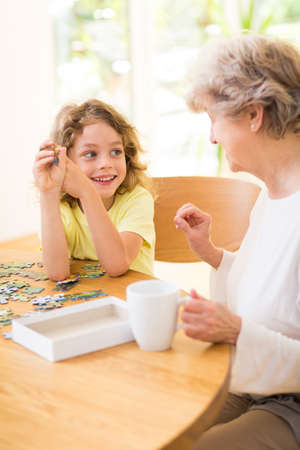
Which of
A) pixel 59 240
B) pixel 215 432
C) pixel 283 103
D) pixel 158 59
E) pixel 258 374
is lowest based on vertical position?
pixel 215 432

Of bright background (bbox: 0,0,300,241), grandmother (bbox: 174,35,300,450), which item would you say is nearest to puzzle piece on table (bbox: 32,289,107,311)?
grandmother (bbox: 174,35,300,450)

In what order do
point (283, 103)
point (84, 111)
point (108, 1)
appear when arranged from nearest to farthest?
point (283, 103)
point (84, 111)
point (108, 1)

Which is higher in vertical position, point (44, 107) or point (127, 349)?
point (44, 107)

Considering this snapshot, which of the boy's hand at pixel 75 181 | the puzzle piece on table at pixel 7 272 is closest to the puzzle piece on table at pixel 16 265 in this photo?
the puzzle piece on table at pixel 7 272

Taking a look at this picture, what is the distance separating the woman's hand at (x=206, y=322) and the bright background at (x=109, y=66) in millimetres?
2249

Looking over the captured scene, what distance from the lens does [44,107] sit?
13.9 ft

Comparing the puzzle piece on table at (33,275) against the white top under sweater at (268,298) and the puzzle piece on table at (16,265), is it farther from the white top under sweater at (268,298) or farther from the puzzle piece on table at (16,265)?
the white top under sweater at (268,298)

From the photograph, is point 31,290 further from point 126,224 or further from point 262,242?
point 262,242

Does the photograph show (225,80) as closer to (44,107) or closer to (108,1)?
(44,107)

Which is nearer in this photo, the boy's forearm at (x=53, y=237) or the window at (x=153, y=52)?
the boy's forearm at (x=53, y=237)

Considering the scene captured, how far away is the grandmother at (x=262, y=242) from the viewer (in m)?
1.01

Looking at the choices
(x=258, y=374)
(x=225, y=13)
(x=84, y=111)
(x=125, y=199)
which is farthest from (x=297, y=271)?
(x=225, y=13)

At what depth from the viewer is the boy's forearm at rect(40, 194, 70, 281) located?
1426mm

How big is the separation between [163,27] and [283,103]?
4.86 meters
